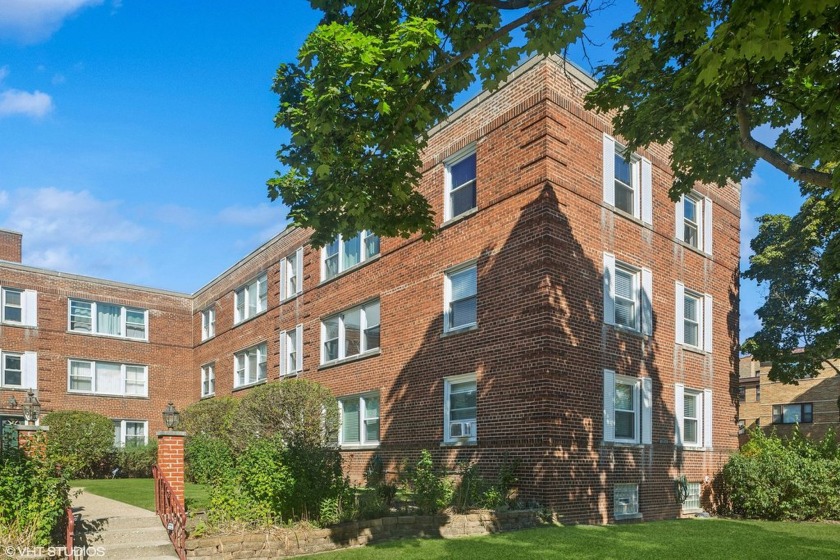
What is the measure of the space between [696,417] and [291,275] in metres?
15.3

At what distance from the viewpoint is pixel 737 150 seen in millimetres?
12133

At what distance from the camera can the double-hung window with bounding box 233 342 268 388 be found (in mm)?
28484

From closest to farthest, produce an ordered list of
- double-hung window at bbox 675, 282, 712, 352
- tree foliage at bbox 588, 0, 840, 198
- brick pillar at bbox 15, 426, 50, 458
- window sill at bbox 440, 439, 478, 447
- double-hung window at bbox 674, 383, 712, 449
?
tree foliage at bbox 588, 0, 840, 198, brick pillar at bbox 15, 426, 50, 458, window sill at bbox 440, 439, 478, 447, double-hung window at bbox 674, 383, 712, 449, double-hung window at bbox 675, 282, 712, 352

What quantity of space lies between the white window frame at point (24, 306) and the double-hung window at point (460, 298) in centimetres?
2311

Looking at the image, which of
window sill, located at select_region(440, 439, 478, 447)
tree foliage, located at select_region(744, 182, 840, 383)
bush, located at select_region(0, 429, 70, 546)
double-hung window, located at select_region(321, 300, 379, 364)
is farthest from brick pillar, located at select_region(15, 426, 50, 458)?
tree foliage, located at select_region(744, 182, 840, 383)

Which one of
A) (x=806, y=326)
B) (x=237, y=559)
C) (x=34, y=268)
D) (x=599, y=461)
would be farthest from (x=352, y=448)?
(x=34, y=268)

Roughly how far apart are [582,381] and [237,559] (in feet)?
26.8

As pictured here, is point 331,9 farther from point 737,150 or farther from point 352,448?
point 352,448

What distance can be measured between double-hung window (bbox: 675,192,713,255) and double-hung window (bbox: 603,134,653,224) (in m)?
2.11

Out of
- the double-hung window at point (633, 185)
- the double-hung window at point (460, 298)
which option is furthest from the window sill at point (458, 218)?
the double-hung window at point (633, 185)

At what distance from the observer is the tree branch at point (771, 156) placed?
945 centimetres

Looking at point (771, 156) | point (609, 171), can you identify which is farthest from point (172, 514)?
point (609, 171)

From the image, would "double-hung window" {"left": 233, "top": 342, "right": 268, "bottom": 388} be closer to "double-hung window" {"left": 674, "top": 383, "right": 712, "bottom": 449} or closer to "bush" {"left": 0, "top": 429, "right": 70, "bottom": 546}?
"double-hung window" {"left": 674, "top": 383, "right": 712, "bottom": 449}

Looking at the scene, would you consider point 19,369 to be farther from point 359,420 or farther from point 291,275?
point 359,420
